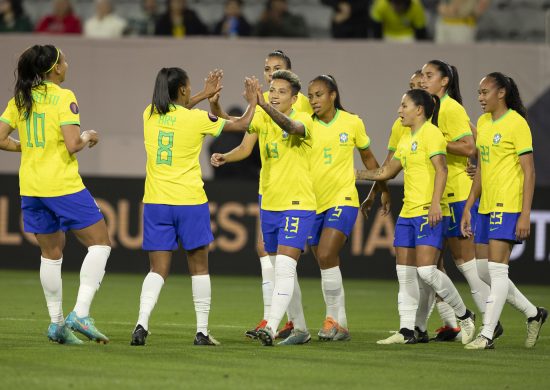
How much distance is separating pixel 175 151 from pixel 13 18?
1009cm

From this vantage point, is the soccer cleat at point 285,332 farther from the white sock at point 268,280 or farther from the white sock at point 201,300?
the white sock at point 201,300

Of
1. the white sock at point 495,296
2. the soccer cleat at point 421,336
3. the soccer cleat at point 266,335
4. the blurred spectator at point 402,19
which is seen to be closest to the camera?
the soccer cleat at point 266,335

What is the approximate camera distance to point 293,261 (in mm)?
9164

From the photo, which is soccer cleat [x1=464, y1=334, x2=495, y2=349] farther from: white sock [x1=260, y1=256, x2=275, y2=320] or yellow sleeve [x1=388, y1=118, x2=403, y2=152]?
yellow sleeve [x1=388, y1=118, x2=403, y2=152]

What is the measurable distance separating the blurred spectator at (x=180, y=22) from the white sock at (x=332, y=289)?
8.62 m

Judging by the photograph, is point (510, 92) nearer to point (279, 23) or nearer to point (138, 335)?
point (138, 335)

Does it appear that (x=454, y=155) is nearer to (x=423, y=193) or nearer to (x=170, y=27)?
(x=423, y=193)

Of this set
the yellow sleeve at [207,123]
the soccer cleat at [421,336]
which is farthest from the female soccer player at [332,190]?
the yellow sleeve at [207,123]

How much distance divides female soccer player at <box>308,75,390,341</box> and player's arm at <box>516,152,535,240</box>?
57.2 inches

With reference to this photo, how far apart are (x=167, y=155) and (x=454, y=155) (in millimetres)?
2716

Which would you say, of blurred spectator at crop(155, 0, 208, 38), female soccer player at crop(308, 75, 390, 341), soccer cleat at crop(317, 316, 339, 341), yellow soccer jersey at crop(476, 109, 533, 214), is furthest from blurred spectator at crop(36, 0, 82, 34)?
yellow soccer jersey at crop(476, 109, 533, 214)

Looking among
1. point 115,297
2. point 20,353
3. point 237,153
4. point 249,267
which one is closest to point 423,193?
point 237,153

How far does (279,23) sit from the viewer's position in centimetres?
1755

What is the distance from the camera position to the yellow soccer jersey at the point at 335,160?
32.3 ft
